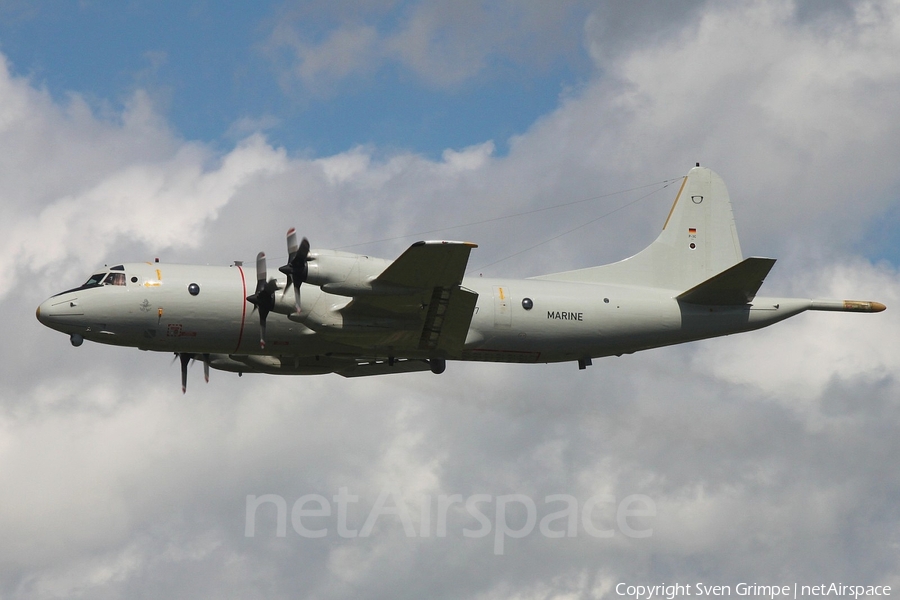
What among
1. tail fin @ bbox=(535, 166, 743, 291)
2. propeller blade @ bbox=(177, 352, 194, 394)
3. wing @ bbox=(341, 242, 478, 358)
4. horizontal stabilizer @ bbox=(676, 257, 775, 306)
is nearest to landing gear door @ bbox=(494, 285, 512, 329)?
wing @ bbox=(341, 242, 478, 358)

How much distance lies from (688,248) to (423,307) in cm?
956

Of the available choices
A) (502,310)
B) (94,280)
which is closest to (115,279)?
(94,280)

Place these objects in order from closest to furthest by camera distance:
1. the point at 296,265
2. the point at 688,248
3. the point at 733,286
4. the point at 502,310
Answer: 1. the point at 296,265
2. the point at 502,310
3. the point at 733,286
4. the point at 688,248

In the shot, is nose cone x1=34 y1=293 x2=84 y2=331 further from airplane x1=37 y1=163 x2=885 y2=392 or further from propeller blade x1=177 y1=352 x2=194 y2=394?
propeller blade x1=177 y1=352 x2=194 y2=394

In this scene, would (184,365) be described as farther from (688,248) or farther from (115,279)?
(688,248)

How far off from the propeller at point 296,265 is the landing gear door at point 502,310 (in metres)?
5.22

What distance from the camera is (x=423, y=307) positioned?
96.3 ft

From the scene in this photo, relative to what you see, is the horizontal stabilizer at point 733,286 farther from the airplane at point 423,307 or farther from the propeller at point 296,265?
the propeller at point 296,265

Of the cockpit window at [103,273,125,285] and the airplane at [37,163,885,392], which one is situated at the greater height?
the cockpit window at [103,273,125,285]

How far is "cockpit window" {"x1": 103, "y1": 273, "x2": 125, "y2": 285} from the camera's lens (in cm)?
2923

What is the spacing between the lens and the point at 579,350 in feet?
105

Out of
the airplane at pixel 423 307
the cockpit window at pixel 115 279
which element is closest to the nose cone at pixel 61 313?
the airplane at pixel 423 307

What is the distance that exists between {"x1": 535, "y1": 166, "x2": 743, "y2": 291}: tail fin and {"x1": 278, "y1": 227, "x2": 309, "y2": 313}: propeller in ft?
25.3

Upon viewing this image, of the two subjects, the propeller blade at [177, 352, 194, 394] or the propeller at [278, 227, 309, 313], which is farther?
the propeller blade at [177, 352, 194, 394]
